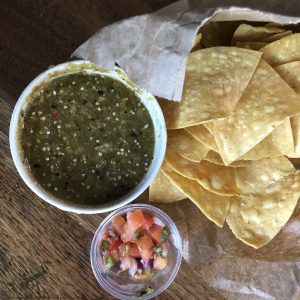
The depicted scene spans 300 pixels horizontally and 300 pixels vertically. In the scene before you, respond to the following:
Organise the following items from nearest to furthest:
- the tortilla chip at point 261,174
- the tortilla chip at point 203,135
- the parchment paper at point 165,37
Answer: the parchment paper at point 165,37 < the tortilla chip at point 203,135 < the tortilla chip at point 261,174

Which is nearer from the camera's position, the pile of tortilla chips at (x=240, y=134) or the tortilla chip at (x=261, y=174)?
the pile of tortilla chips at (x=240, y=134)

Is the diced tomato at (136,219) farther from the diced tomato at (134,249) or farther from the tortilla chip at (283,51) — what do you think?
the tortilla chip at (283,51)

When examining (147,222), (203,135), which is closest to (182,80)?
(203,135)

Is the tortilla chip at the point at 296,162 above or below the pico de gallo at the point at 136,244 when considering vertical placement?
below

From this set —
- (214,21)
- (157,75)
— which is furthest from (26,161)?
(214,21)

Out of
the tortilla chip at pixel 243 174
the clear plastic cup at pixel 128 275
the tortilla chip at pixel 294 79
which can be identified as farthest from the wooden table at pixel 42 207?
the tortilla chip at pixel 294 79

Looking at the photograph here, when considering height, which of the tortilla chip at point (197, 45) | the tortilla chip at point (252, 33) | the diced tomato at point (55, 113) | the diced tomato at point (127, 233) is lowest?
the diced tomato at point (127, 233)
